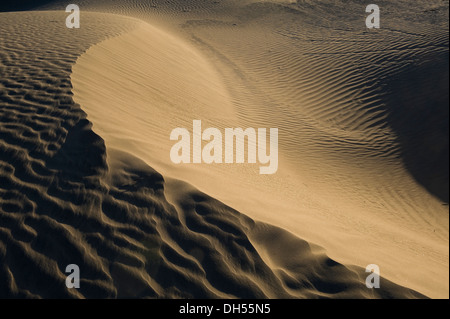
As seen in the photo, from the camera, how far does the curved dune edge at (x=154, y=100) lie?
16.7 ft

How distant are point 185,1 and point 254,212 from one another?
2020 cm

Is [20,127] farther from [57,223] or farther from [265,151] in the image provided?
[265,151]

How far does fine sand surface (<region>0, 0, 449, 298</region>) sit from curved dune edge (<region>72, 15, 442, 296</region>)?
5cm

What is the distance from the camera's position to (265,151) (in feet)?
26.4

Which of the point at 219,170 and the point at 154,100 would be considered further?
the point at 154,100

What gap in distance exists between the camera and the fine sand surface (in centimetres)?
380

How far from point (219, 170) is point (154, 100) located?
3.04 meters

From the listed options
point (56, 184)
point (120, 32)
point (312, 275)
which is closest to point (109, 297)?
point (56, 184)

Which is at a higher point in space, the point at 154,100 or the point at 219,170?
the point at 154,100

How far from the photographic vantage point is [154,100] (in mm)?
8258

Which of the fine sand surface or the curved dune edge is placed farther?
the curved dune edge

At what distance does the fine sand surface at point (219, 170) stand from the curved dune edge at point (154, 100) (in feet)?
0.15

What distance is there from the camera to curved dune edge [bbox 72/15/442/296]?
5.10 metres

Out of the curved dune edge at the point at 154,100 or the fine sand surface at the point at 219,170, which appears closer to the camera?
the fine sand surface at the point at 219,170
